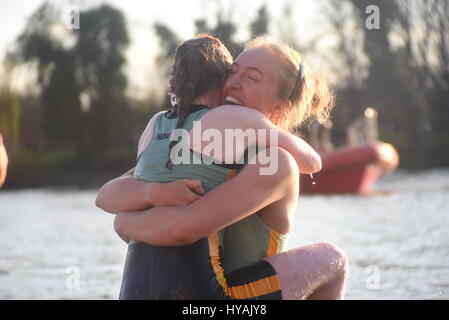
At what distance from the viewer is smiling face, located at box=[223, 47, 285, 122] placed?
274 centimetres

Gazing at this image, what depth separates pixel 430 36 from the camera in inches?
822

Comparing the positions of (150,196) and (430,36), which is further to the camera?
(430,36)

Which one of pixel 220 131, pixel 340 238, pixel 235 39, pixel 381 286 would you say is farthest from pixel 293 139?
pixel 235 39

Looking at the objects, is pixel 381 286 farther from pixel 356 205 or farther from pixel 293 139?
pixel 356 205

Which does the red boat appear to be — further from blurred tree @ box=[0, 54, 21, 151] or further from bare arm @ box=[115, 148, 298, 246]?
blurred tree @ box=[0, 54, 21, 151]

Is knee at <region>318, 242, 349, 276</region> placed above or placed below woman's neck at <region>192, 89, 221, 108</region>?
below

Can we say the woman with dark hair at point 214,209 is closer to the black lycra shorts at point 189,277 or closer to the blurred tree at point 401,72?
the black lycra shorts at point 189,277

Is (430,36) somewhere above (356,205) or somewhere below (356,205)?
above

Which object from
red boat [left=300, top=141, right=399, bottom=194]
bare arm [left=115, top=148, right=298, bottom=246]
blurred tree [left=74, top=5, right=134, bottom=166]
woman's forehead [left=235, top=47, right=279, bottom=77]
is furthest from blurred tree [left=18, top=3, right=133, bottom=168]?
bare arm [left=115, top=148, right=298, bottom=246]

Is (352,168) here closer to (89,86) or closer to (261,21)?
(261,21)

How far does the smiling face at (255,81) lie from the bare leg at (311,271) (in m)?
Answer: 0.52

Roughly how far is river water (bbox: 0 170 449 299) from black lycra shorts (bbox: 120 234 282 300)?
61.9 inches

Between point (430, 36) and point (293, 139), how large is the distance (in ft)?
62.7
